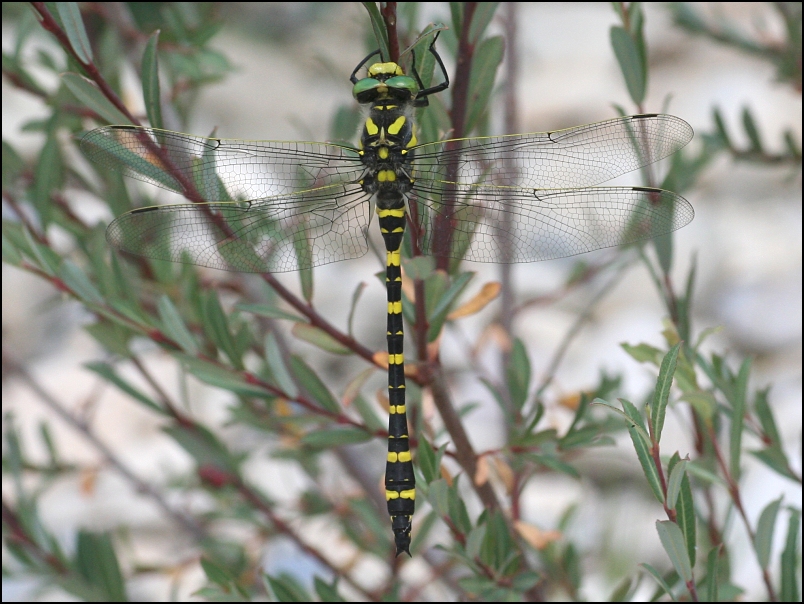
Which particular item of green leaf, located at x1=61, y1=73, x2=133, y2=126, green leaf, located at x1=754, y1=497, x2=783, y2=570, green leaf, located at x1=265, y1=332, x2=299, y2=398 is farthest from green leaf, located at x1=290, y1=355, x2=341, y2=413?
green leaf, located at x1=754, y1=497, x2=783, y2=570

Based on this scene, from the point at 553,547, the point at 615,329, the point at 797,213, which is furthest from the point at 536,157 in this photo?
the point at 797,213

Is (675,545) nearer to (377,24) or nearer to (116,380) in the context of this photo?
(377,24)

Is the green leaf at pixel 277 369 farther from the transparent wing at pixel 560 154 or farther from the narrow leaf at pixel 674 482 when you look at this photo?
the narrow leaf at pixel 674 482

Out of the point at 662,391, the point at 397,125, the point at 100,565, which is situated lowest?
the point at 100,565

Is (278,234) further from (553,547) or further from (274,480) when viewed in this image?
(274,480)

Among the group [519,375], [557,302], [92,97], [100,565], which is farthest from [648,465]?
[557,302]

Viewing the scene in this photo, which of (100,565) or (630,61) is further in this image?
(100,565)
